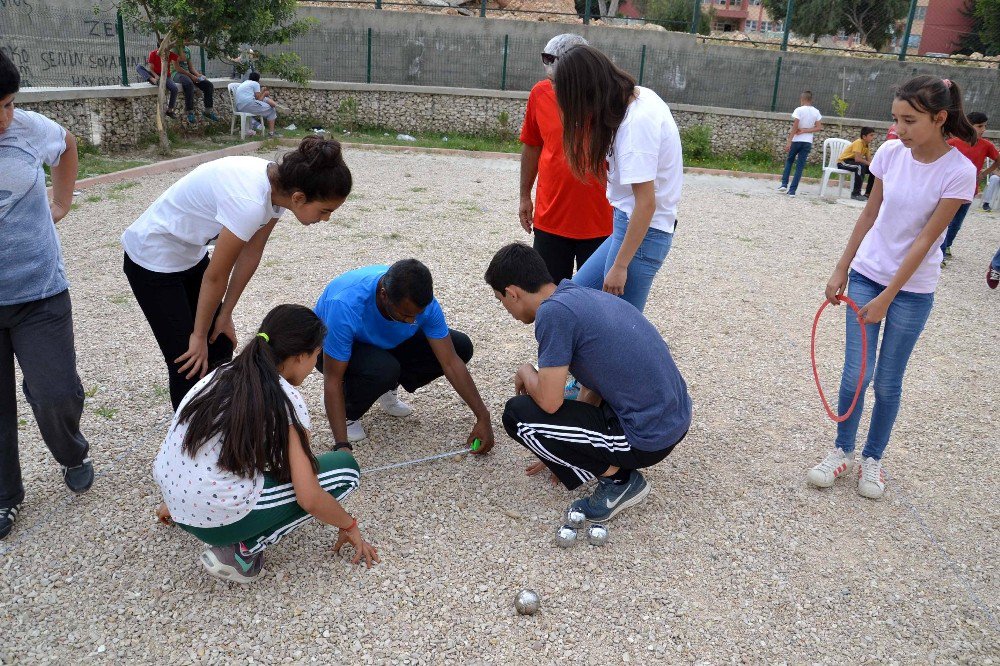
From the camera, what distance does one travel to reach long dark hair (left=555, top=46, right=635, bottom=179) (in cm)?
298

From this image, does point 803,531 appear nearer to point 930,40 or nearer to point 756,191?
point 756,191

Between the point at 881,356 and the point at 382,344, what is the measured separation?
242 cm

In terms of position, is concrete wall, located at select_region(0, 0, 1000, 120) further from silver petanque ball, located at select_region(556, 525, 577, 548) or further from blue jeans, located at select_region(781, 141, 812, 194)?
silver petanque ball, located at select_region(556, 525, 577, 548)

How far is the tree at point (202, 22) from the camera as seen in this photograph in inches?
431

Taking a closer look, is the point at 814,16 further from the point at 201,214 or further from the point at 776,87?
the point at 201,214

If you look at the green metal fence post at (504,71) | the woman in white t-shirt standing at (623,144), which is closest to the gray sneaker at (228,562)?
the woman in white t-shirt standing at (623,144)

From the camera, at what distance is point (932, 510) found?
346 centimetres

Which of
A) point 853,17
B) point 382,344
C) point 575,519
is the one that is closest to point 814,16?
point 853,17

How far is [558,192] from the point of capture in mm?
4008

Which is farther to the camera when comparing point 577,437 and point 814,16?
point 814,16

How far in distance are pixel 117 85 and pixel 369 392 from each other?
35.2ft

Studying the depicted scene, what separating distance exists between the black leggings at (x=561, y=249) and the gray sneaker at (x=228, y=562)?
224cm

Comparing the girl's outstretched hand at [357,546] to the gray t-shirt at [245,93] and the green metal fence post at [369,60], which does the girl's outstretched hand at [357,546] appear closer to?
the gray t-shirt at [245,93]

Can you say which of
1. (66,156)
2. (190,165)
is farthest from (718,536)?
(190,165)
